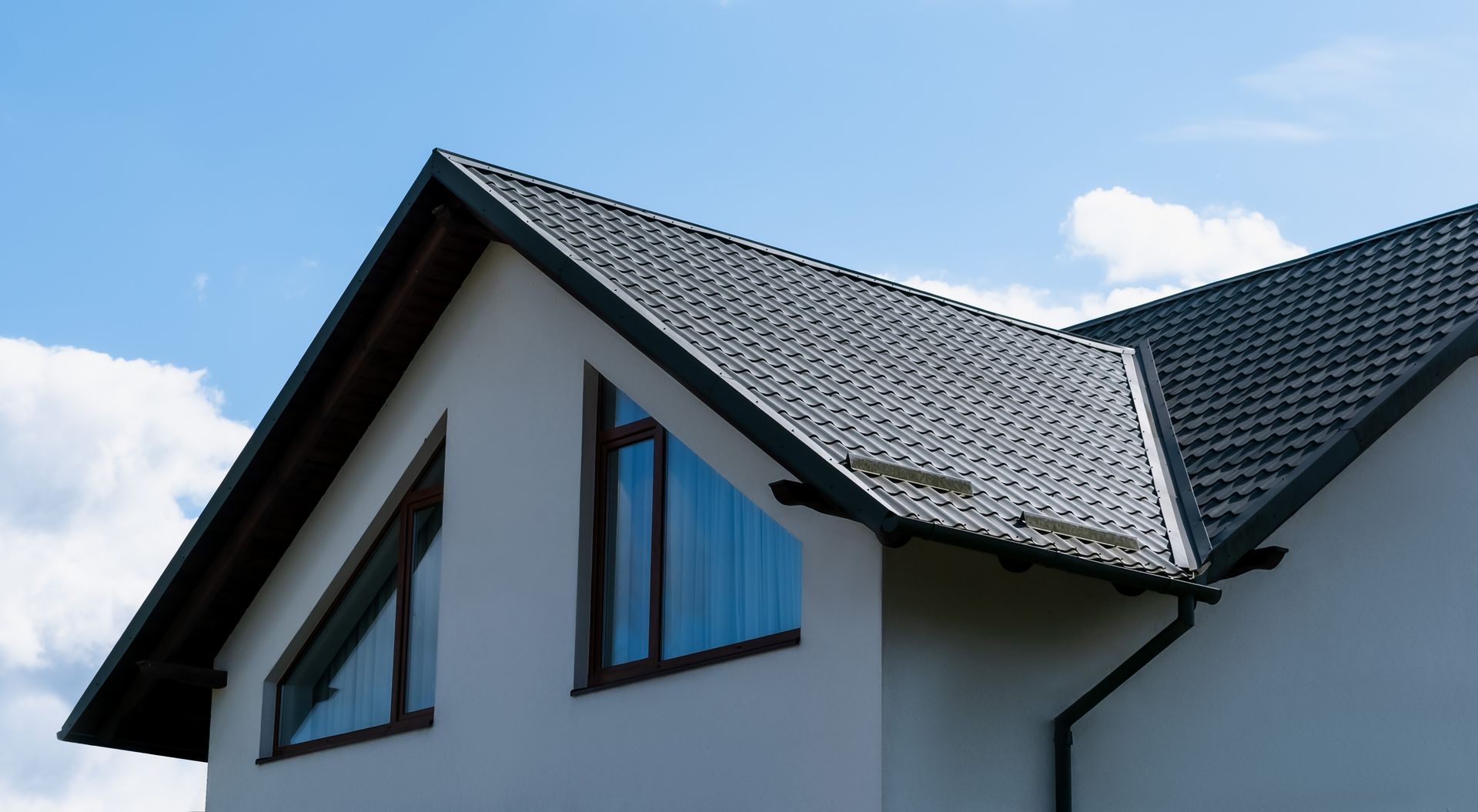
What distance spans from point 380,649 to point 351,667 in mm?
414

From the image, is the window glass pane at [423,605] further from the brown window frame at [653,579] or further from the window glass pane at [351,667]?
the brown window frame at [653,579]

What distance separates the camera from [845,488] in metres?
8.43

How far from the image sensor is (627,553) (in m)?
10.8

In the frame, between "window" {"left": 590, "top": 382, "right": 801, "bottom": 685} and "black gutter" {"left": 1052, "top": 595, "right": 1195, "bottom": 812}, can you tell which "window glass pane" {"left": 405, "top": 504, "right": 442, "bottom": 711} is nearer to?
"window" {"left": 590, "top": 382, "right": 801, "bottom": 685}

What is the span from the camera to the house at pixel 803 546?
30.0 feet

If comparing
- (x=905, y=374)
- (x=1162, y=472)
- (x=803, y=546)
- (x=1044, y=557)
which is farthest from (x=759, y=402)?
(x=1162, y=472)

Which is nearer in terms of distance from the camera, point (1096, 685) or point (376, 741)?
point (1096, 685)

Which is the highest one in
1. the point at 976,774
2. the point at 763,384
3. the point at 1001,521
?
the point at 763,384

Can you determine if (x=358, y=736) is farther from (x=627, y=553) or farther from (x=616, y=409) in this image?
(x=616, y=409)

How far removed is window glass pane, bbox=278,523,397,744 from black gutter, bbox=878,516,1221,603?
213 inches

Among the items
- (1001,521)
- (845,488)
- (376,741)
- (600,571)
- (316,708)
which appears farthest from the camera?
(316,708)

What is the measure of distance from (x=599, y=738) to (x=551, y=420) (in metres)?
2.26

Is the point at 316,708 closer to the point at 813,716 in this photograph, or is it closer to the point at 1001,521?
the point at 813,716

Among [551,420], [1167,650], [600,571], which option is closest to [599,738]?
[600,571]
